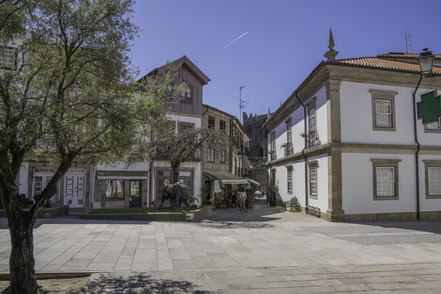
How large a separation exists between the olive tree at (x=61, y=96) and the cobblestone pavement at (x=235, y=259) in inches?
76.9

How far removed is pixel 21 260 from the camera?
17.5 feet

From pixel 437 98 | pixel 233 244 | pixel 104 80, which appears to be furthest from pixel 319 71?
pixel 104 80

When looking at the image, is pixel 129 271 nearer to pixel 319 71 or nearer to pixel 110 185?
pixel 319 71

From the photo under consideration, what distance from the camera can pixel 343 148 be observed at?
17000 millimetres

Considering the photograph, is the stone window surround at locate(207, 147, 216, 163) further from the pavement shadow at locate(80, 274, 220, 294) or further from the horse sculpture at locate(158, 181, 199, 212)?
the pavement shadow at locate(80, 274, 220, 294)

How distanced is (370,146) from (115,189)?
1656 centimetres

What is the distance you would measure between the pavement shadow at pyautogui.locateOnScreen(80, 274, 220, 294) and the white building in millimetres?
12272

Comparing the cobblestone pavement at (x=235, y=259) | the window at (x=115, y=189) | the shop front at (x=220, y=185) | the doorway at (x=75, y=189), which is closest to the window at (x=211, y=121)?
the shop front at (x=220, y=185)

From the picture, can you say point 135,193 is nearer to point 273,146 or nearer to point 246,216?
point 246,216

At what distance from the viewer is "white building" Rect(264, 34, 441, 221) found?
55.8 feet

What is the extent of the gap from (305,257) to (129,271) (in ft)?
13.8

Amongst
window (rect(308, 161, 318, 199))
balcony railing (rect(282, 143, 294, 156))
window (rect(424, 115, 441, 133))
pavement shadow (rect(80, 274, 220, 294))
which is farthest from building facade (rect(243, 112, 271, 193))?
pavement shadow (rect(80, 274, 220, 294))

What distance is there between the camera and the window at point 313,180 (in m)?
19.4

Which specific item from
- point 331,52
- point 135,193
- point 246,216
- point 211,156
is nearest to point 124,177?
point 135,193
